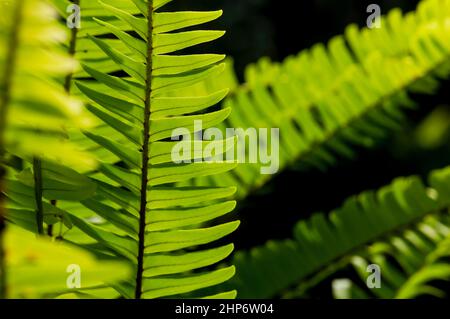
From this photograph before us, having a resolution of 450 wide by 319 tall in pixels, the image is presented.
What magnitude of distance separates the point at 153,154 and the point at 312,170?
210 centimetres

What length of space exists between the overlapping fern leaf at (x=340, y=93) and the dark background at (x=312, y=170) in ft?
2.92

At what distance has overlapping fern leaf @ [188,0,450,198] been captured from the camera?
5.18 ft

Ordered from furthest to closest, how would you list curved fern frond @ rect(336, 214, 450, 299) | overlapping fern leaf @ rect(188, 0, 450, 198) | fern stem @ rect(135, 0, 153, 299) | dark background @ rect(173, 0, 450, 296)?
1. dark background @ rect(173, 0, 450, 296)
2. overlapping fern leaf @ rect(188, 0, 450, 198)
3. curved fern frond @ rect(336, 214, 450, 299)
4. fern stem @ rect(135, 0, 153, 299)

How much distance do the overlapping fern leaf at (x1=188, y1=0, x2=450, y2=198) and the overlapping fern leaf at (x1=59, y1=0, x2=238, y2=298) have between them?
2.47 feet

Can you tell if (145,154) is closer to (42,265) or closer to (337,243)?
(42,265)

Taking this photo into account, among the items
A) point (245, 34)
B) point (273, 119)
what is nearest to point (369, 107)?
point (273, 119)

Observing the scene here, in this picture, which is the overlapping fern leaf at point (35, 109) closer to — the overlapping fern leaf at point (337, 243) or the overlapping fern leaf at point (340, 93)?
the overlapping fern leaf at point (337, 243)

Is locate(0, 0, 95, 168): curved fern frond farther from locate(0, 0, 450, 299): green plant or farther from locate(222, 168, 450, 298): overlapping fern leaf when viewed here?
locate(222, 168, 450, 298): overlapping fern leaf

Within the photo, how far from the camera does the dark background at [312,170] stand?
279cm

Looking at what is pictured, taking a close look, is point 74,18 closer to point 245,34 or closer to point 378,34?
point 378,34

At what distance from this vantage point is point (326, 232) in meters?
1.37

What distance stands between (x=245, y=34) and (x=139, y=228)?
2.56m

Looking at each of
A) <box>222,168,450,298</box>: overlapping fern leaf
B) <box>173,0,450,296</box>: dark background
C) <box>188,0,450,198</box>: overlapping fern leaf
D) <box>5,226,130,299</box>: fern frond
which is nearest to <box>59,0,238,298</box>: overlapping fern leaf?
<box>5,226,130,299</box>: fern frond

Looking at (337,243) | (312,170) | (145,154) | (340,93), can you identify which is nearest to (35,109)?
(145,154)
